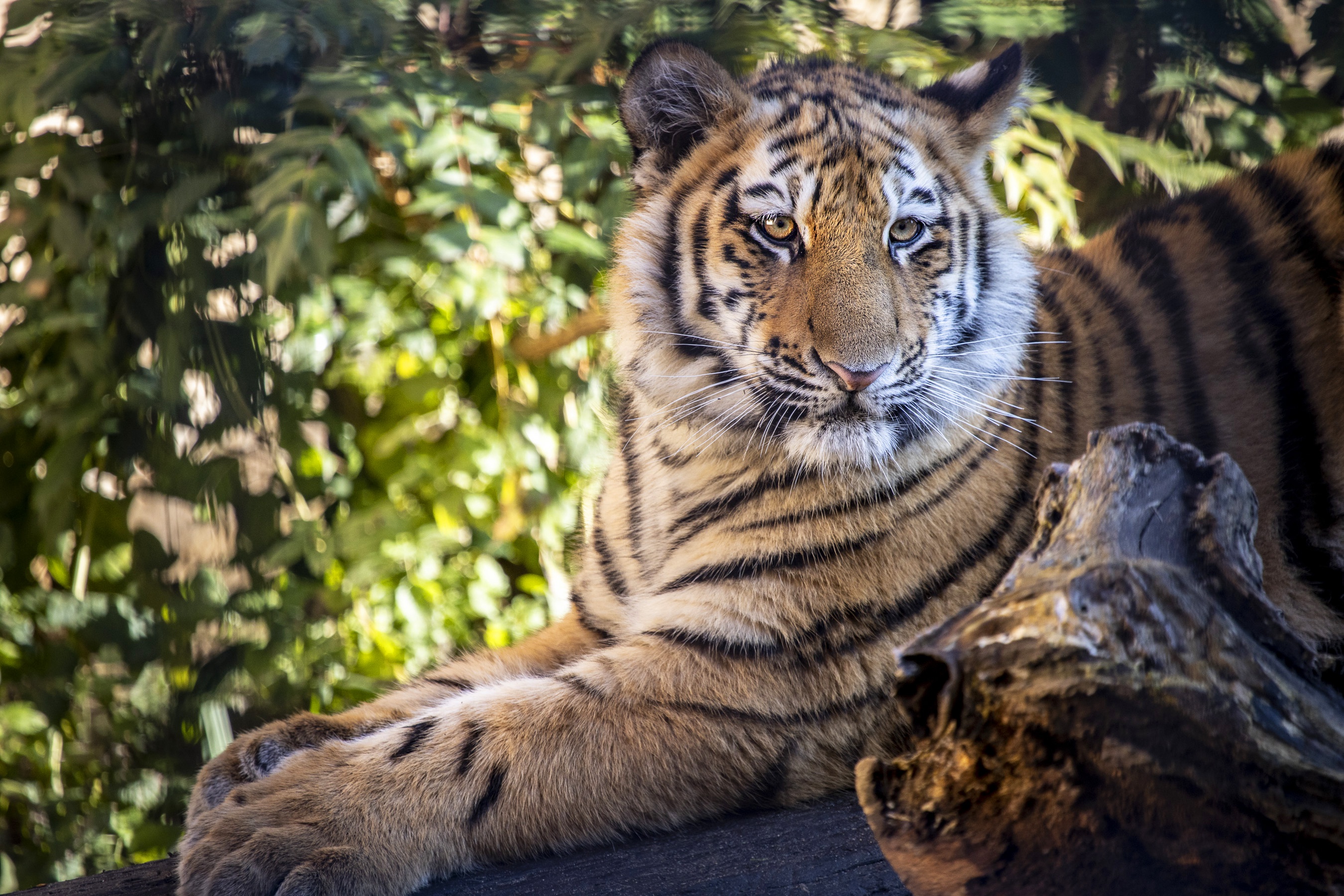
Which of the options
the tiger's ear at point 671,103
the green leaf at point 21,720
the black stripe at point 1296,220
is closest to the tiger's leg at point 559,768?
the tiger's ear at point 671,103

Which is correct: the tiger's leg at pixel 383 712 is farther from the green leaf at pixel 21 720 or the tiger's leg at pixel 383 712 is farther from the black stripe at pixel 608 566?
the green leaf at pixel 21 720

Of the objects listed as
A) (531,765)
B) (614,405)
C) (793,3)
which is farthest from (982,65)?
(531,765)

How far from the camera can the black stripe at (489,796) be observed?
1.23 m

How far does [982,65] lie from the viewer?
1577 mm

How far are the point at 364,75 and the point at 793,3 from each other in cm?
68

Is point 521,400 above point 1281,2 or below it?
below

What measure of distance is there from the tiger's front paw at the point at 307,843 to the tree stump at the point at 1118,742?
648 mm

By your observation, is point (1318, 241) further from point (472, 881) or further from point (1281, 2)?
point (472, 881)

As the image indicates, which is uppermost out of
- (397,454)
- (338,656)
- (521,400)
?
(521,400)

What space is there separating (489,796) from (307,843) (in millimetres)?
206

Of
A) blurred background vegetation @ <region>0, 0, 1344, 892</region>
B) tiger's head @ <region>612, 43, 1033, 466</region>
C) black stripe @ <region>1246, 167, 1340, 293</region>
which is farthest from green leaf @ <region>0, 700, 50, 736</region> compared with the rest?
black stripe @ <region>1246, 167, 1340, 293</region>

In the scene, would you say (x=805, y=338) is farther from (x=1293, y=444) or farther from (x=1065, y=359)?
(x=1293, y=444)

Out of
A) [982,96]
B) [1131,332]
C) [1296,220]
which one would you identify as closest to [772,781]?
[1131,332]

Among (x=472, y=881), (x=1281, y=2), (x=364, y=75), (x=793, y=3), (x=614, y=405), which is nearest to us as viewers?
(x=1281, y=2)
